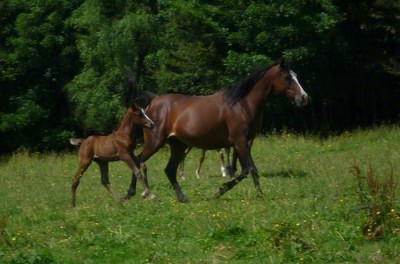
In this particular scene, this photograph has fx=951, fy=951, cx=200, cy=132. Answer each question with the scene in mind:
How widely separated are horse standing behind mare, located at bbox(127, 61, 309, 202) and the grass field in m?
0.82

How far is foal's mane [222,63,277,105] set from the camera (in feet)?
53.9

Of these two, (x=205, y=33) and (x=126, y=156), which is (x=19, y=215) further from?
(x=205, y=33)

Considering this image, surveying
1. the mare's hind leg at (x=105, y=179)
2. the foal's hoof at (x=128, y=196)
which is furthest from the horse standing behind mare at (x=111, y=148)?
the foal's hoof at (x=128, y=196)

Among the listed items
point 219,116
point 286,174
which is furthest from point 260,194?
point 286,174

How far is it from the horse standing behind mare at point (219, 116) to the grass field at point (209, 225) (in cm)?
82

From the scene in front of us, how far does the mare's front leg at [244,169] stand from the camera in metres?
15.3

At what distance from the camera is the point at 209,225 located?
1223cm

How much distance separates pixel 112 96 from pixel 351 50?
26.0 feet

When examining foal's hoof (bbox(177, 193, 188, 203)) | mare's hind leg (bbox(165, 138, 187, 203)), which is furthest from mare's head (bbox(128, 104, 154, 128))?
foal's hoof (bbox(177, 193, 188, 203))

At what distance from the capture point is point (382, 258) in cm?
1073

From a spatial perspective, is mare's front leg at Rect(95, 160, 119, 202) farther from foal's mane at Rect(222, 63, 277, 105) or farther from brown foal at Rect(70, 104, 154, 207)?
foal's mane at Rect(222, 63, 277, 105)

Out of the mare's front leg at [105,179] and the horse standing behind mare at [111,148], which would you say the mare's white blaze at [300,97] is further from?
the mare's front leg at [105,179]

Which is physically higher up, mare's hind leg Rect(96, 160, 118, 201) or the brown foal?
the brown foal

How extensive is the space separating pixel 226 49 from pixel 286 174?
1201cm
